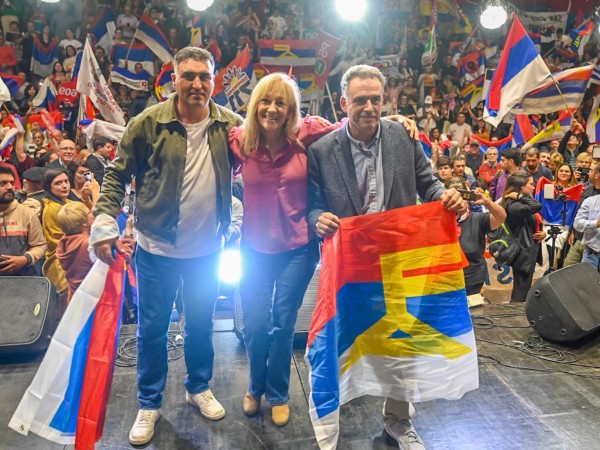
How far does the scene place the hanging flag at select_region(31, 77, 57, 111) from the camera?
8664mm

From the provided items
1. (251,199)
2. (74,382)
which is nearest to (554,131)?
(251,199)

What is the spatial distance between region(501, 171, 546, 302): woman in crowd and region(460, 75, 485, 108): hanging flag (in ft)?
23.1

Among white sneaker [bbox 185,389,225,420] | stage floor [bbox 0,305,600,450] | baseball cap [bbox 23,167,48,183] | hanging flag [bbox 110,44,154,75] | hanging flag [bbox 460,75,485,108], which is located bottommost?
stage floor [bbox 0,305,600,450]

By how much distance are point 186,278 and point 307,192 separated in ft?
2.36

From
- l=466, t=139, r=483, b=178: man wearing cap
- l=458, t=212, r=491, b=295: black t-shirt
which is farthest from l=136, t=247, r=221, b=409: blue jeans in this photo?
l=466, t=139, r=483, b=178: man wearing cap

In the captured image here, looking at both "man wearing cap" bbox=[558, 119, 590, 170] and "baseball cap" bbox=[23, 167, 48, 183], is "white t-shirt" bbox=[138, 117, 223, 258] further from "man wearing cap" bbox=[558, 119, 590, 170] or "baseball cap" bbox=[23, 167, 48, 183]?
"man wearing cap" bbox=[558, 119, 590, 170]

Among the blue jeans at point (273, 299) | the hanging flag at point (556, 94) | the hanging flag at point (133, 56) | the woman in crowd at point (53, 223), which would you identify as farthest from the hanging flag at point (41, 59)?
the blue jeans at point (273, 299)

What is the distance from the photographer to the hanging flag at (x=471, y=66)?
38.5 ft

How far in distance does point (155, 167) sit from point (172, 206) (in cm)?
19

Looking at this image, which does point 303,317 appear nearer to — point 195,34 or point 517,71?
point 517,71

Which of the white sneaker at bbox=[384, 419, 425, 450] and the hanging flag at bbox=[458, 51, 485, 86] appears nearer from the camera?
the white sneaker at bbox=[384, 419, 425, 450]

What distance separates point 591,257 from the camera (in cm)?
467

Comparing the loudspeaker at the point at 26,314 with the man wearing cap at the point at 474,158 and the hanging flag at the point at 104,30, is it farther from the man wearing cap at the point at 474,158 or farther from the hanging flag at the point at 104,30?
the hanging flag at the point at 104,30

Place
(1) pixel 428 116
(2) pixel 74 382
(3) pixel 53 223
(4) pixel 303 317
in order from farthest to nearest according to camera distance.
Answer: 1. (1) pixel 428 116
2. (3) pixel 53 223
3. (4) pixel 303 317
4. (2) pixel 74 382
